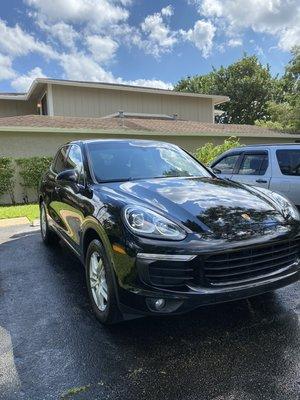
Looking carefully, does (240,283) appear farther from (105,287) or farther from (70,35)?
(70,35)

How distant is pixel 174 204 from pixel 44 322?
1753mm

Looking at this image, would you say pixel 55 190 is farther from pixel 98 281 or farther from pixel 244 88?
pixel 244 88

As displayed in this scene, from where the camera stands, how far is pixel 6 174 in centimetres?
1276

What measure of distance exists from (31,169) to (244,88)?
35.2m

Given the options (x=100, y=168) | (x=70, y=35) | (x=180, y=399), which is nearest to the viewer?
(x=180, y=399)

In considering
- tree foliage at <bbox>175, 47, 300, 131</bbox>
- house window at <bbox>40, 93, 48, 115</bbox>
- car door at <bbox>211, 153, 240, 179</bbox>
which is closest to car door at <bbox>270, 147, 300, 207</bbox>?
car door at <bbox>211, 153, 240, 179</bbox>

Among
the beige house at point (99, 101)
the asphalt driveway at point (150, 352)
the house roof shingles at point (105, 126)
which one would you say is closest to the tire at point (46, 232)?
the asphalt driveway at point (150, 352)

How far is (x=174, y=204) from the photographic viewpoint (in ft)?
11.4

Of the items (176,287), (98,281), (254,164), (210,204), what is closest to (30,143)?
(254,164)

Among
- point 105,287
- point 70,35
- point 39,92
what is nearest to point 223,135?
point 39,92

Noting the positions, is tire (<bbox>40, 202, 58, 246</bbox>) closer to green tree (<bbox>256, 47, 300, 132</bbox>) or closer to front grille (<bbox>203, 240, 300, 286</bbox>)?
front grille (<bbox>203, 240, 300, 286</bbox>)

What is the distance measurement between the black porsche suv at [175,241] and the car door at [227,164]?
3320 mm

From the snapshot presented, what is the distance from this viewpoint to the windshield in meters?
4.47

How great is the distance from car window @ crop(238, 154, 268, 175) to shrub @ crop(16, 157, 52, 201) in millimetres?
8021
